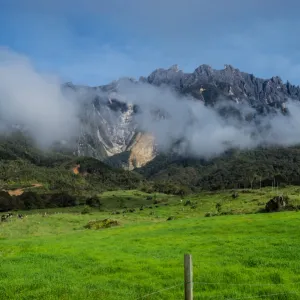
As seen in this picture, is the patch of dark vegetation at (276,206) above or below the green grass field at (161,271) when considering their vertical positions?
below

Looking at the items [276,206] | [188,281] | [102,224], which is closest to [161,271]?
[188,281]

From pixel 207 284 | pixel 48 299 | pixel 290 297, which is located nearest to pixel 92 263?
pixel 48 299

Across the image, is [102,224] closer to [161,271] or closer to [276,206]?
[276,206]

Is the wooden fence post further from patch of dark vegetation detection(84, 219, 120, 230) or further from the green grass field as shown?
patch of dark vegetation detection(84, 219, 120, 230)

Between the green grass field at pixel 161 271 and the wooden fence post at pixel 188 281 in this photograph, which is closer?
the wooden fence post at pixel 188 281

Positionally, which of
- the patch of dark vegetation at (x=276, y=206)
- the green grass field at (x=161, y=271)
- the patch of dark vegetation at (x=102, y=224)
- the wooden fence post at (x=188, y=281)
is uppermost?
the wooden fence post at (x=188, y=281)

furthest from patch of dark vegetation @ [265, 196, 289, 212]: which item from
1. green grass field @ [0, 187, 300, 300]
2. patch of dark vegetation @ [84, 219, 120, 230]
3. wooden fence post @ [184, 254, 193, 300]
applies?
wooden fence post @ [184, 254, 193, 300]

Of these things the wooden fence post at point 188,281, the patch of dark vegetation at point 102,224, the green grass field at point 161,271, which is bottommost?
the patch of dark vegetation at point 102,224

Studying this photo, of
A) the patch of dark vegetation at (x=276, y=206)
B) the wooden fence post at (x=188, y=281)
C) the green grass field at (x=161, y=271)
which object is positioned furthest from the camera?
the patch of dark vegetation at (x=276, y=206)

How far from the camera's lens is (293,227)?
42.8 meters

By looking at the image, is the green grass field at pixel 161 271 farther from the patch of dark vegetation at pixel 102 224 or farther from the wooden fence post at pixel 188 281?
the patch of dark vegetation at pixel 102 224

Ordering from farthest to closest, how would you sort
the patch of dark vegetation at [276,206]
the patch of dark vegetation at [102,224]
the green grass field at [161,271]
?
the patch of dark vegetation at [102,224], the patch of dark vegetation at [276,206], the green grass field at [161,271]

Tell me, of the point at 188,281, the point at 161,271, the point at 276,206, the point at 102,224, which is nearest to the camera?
the point at 188,281

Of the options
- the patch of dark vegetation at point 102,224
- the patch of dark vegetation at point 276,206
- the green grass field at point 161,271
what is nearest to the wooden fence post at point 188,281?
the green grass field at point 161,271
